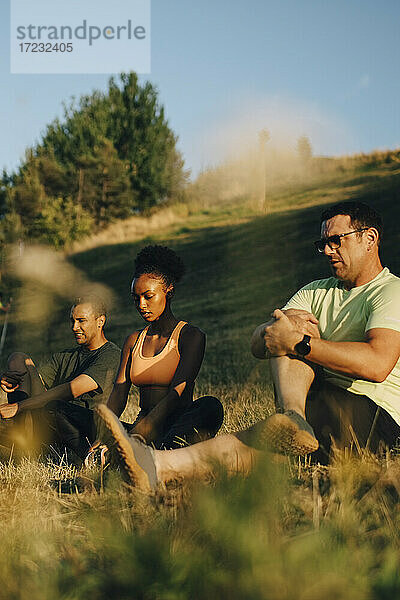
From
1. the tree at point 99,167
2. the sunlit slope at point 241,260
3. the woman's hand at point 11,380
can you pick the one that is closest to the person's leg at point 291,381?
the woman's hand at point 11,380

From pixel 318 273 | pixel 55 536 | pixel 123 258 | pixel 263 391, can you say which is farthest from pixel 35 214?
pixel 55 536

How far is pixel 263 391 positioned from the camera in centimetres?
679

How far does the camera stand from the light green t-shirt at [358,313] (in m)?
3.56

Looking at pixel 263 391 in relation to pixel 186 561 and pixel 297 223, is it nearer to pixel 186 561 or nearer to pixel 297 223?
pixel 186 561

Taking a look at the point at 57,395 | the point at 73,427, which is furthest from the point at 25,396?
the point at 73,427

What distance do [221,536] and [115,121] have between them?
50.6 meters

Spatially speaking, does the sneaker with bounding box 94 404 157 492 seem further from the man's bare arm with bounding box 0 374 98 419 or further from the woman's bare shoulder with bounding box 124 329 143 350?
the man's bare arm with bounding box 0 374 98 419

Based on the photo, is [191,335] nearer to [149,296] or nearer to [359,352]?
[149,296]

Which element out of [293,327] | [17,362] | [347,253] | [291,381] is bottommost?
[17,362]

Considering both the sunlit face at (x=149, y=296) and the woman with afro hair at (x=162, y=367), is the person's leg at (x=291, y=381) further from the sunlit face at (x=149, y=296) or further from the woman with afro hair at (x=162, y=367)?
the sunlit face at (x=149, y=296)

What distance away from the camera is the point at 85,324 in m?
5.28

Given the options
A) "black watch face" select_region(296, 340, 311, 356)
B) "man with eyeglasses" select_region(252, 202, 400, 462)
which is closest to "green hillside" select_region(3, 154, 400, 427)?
"man with eyeglasses" select_region(252, 202, 400, 462)

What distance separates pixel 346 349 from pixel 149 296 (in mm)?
1626

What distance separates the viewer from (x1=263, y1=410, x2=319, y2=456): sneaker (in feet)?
9.51
